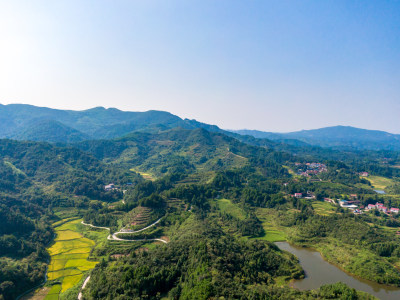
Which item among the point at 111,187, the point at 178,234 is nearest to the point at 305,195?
the point at 178,234

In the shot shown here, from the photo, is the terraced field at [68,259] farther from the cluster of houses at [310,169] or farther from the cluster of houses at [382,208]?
the cluster of houses at [310,169]

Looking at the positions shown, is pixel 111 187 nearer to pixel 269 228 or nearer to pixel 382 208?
pixel 269 228

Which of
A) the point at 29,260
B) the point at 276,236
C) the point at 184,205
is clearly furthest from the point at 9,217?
the point at 276,236

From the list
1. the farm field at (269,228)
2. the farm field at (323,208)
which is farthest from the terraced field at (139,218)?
the farm field at (323,208)

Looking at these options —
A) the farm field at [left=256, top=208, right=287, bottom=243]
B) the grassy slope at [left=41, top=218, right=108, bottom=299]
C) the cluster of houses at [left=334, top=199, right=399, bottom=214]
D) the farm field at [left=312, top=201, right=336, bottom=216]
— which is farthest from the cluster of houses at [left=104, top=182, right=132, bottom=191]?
the cluster of houses at [left=334, top=199, right=399, bottom=214]

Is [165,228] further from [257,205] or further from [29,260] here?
[257,205]

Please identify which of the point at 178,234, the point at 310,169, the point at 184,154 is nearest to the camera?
the point at 178,234

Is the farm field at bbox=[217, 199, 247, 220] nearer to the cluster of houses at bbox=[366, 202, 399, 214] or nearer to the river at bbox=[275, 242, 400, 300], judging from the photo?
the river at bbox=[275, 242, 400, 300]
